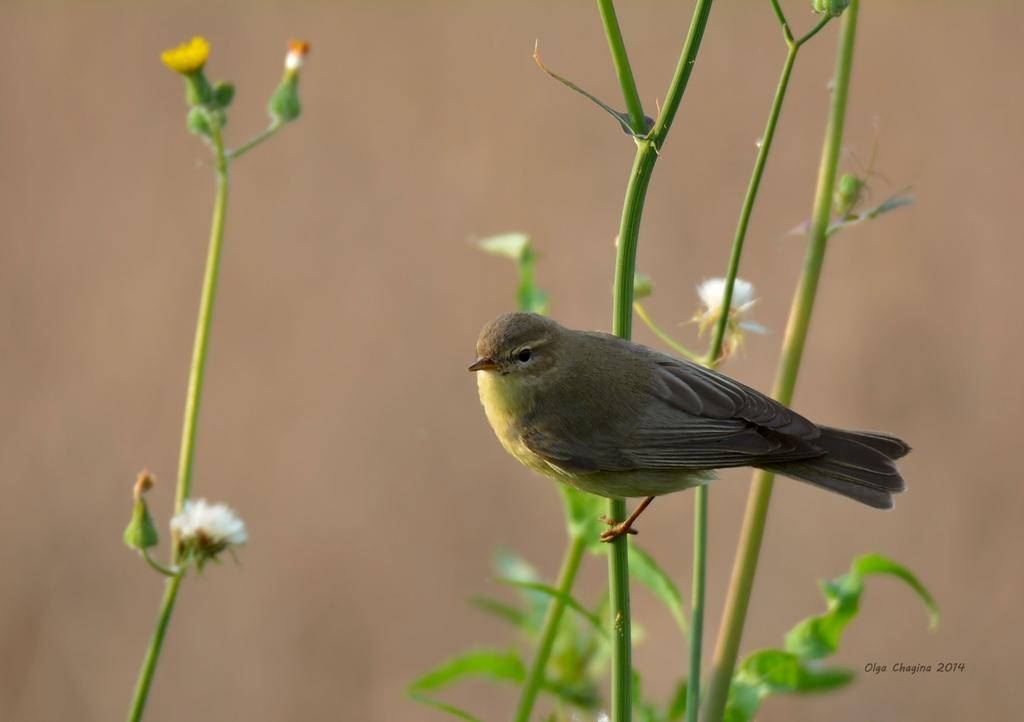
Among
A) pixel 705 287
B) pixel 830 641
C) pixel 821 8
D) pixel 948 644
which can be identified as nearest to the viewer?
pixel 821 8

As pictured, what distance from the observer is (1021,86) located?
9.27 meters

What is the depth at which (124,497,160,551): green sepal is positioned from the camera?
2.69 metres

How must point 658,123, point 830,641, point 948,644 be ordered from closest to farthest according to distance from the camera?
point 658,123
point 830,641
point 948,644

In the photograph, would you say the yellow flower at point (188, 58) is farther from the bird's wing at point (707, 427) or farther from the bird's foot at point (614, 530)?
the bird's foot at point (614, 530)

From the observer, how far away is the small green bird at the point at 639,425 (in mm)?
3256

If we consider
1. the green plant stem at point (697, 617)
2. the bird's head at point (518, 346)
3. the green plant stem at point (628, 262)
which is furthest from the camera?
the bird's head at point (518, 346)

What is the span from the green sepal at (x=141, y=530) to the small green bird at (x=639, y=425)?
1.04 metres

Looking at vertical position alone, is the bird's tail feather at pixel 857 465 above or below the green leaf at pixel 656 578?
above

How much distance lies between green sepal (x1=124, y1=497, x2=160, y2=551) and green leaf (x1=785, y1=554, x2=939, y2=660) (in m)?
1.53

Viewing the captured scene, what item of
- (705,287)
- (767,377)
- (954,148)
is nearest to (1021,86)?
(954,148)

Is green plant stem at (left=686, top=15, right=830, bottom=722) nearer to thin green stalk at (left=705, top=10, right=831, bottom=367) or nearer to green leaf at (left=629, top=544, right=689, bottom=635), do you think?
thin green stalk at (left=705, top=10, right=831, bottom=367)

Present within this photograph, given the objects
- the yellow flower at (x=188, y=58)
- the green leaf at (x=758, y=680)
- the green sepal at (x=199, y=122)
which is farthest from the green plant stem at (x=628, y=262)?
the yellow flower at (x=188, y=58)

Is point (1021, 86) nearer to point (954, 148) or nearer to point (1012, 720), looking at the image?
point (954, 148)

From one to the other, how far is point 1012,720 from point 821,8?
552 cm
